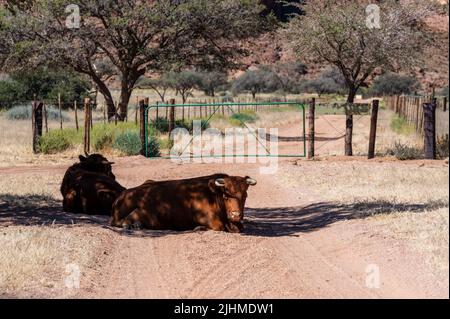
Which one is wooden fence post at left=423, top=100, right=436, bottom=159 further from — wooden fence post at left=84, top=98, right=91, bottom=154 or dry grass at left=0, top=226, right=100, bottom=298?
dry grass at left=0, top=226, right=100, bottom=298

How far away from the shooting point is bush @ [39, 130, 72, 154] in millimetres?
26453

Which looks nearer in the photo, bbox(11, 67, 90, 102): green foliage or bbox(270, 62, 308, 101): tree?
bbox(11, 67, 90, 102): green foliage

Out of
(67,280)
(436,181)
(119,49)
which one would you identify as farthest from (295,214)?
(119,49)

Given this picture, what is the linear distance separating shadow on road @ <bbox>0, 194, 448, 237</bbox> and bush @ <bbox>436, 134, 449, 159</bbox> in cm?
936

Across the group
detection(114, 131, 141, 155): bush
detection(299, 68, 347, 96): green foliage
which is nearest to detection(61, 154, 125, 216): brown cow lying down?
detection(114, 131, 141, 155): bush

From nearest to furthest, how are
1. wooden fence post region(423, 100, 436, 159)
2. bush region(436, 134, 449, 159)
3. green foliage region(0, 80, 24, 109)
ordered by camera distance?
wooden fence post region(423, 100, 436, 159)
bush region(436, 134, 449, 159)
green foliage region(0, 80, 24, 109)

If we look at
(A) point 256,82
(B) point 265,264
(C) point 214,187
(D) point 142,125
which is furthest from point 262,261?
(A) point 256,82

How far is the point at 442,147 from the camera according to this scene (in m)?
23.5

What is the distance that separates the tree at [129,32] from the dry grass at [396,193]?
12.3 meters

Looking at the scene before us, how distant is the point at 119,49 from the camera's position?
112 ft

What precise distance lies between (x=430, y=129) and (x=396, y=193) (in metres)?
8.01

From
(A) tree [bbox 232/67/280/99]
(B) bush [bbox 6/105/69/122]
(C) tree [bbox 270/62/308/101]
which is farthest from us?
(C) tree [bbox 270/62/308/101]

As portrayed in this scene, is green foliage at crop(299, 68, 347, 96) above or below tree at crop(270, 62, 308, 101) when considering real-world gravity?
below

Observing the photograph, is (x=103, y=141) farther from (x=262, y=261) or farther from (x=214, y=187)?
(x=262, y=261)
